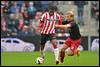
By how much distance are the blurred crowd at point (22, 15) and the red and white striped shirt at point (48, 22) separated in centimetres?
869

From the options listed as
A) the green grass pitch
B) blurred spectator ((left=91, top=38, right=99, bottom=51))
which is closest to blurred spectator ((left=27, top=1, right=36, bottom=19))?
blurred spectator ((left=91, top=38, right=99, bottom=51))

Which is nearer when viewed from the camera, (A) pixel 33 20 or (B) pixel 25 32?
(B) pixel 25 32

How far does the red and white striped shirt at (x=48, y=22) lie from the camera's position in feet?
55.8

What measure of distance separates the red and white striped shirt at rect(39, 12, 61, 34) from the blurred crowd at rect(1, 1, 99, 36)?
8691 millimetres

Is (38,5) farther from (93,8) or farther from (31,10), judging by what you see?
(93,8)

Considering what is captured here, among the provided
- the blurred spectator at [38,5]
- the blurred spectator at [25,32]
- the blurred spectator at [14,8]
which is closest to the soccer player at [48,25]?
the blurred spectator at [25,32]

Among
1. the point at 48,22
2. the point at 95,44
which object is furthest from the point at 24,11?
the point at 48,22

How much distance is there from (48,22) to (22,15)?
32.1 feet

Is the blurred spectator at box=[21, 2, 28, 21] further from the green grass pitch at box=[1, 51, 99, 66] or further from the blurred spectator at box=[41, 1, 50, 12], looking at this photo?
the green grass pitch at box=[1, 51, 99, 66]

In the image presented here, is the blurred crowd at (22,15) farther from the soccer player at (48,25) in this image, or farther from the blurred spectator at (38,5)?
the soccer player at (48,25)

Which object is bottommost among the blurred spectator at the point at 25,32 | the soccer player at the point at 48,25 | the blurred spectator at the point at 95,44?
the blurred spectator at the point at 95,44

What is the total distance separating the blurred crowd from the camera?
26297mm

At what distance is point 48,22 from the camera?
17328 millimetres

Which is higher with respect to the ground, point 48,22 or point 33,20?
point 48,22
